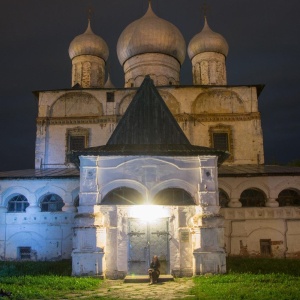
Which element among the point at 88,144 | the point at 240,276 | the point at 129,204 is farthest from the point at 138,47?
the point at 240,276

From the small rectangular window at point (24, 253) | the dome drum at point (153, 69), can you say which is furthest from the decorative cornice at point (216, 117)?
the small rectangular window at point (24, 253)

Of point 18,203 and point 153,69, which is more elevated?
point 153,69

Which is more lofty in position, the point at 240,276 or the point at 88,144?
the point at 88,144

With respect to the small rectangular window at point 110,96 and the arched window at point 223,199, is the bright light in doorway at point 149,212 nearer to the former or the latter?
the arched window at point 223,199

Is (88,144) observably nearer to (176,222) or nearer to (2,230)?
(2,230)

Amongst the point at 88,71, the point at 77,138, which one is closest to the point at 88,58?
the point at 88,71

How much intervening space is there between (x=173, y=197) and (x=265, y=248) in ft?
18.2

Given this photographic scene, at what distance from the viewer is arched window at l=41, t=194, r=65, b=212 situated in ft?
51.4

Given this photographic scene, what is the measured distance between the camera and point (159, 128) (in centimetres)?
1222

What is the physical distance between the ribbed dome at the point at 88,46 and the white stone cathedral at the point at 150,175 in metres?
0.07

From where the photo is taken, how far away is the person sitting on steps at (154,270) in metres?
9.68

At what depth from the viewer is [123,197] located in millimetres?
11133

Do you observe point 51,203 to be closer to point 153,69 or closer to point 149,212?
point 149,212

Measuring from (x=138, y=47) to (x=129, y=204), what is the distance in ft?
36.1
